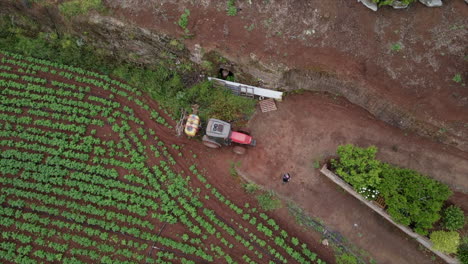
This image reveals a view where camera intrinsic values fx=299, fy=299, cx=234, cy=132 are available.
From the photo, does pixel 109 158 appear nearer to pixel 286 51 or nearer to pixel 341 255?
pixel 286 51

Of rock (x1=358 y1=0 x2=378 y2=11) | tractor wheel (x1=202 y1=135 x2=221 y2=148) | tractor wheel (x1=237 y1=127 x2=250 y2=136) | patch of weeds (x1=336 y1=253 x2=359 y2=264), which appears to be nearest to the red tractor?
tractor wheel (x1=202 y1=135 x2=221 y2=148)

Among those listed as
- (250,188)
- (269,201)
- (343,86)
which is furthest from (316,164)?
(343,86)

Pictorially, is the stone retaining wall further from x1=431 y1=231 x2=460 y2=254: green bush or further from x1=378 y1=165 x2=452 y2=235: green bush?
x1=431 y1=231 x2=460 y2=254: green bush

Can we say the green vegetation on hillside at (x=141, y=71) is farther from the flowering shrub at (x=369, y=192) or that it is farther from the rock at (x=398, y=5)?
the rock at (x=398, y=5)

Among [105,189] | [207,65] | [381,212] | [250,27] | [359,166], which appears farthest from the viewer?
[207,65]

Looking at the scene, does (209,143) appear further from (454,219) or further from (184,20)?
(454,219)

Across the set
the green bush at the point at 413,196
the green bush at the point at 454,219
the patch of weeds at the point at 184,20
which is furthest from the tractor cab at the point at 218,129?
the green bush at the point at 454,219
